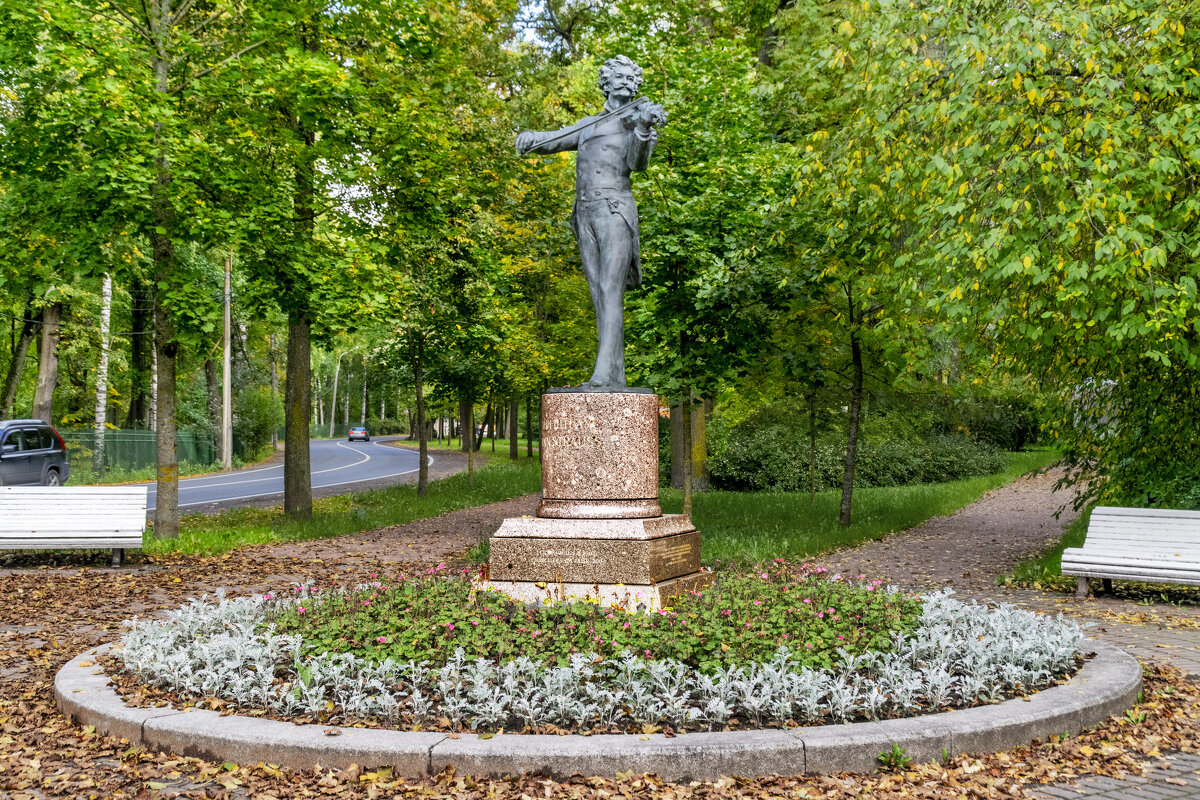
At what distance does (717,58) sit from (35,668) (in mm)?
10926

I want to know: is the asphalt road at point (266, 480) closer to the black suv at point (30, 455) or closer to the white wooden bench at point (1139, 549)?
the black suv at point (30, 455)

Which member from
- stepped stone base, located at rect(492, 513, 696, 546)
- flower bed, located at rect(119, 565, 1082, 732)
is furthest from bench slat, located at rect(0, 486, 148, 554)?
stepped stone base, located at rect(492, 513, 696, 546)

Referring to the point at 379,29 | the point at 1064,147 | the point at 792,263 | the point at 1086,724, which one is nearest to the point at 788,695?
the point at 1086,724

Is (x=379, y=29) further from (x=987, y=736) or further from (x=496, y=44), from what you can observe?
(x=987, y=736)

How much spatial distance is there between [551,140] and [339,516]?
9606mm

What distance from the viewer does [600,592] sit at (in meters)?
6.63

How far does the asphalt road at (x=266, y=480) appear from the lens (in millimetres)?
20828

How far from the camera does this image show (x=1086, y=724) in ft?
16.2

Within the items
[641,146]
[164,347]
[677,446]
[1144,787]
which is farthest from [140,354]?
[1144,787]

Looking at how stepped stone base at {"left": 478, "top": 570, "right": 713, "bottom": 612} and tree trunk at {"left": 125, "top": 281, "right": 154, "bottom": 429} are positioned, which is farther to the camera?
tree trunk at {"left": 125, "top": 281, "right": 154, "bottom": 429}

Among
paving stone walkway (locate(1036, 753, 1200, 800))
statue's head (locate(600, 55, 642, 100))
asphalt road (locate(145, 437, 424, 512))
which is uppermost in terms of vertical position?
statue's head (locate(600, 55, 642, 100))

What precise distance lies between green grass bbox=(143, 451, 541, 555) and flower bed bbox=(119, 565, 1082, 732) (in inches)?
242

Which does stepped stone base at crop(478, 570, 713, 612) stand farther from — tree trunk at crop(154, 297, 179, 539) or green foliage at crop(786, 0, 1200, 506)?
tree trunk at crop(154, 297, 179, 539)

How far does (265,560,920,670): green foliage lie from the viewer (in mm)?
5254
